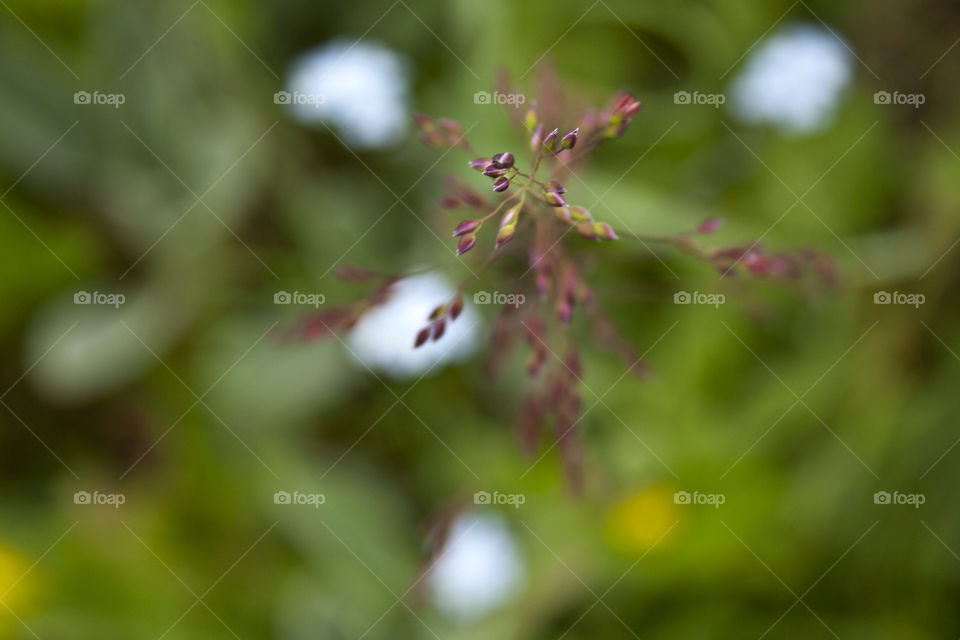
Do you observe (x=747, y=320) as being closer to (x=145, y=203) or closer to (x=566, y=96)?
(x=566, y=96)

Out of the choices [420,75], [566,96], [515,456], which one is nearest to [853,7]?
[566,96]
